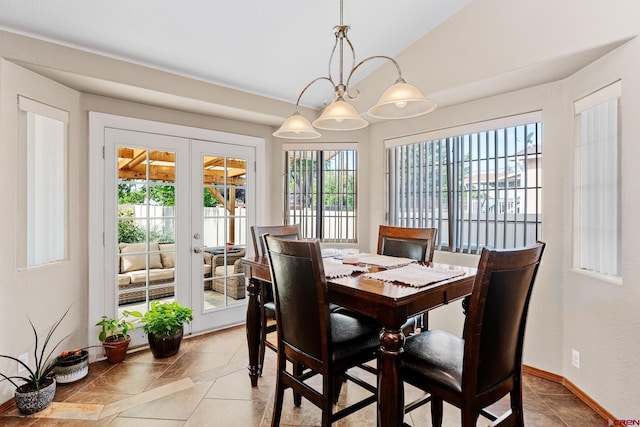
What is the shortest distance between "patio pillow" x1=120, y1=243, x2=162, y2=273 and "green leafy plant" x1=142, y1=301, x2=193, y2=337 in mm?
384

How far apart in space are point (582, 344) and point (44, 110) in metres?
4.17

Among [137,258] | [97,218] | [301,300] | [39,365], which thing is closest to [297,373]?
[301,300]

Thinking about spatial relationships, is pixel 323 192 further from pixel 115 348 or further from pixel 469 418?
pixel 469 418

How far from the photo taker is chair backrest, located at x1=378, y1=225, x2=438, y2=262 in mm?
2436

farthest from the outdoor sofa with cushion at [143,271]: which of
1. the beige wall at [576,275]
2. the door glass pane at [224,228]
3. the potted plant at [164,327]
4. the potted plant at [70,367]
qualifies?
the beige wall at [576,275]

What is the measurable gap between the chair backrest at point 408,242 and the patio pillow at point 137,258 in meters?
2.12

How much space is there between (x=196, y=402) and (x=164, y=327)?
2.82ft

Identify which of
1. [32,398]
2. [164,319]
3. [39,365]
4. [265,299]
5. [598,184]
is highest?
[598,184]

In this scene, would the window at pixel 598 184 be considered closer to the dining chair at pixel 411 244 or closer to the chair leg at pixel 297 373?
the dining chair at pixel 411 244

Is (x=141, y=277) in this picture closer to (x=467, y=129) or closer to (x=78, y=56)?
(x=78, y=56)

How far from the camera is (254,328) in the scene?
93.1 inches

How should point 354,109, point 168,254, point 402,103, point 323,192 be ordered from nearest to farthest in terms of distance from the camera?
point 402,103 → point 354,109 → point 168,254 → point 323,192

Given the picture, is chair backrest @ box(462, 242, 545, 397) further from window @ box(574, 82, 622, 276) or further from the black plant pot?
the black plant pot

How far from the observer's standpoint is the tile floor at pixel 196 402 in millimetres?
1987
